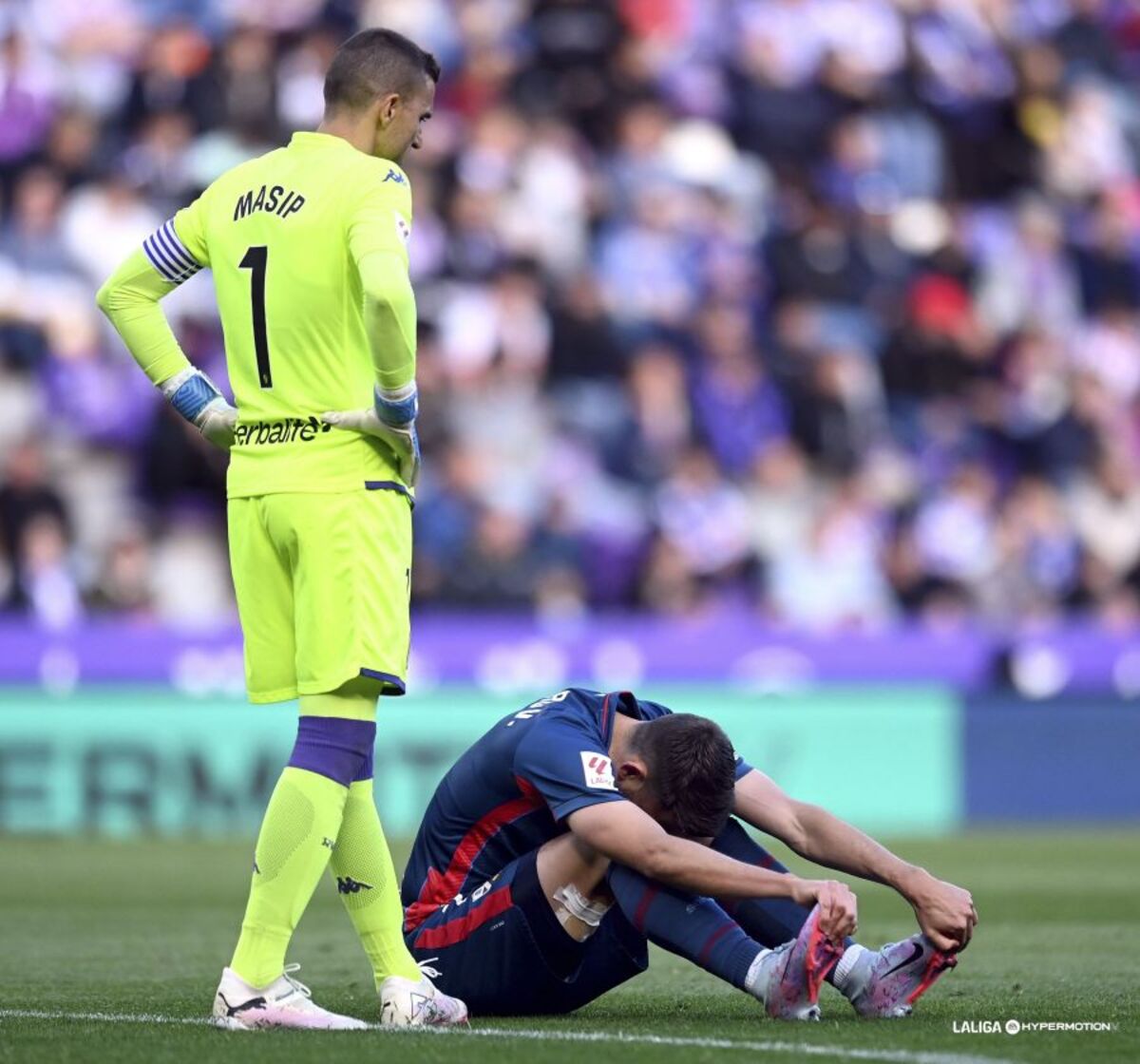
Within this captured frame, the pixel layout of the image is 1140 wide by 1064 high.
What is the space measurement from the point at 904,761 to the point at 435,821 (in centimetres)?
878

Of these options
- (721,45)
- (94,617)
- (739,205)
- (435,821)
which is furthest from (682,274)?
(435,821)

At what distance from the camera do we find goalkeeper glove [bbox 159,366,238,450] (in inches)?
218

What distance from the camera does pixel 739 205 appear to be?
1661cm

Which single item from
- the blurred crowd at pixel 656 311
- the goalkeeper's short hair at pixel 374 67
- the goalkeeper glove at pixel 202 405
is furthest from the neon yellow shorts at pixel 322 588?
the blurred crowd at pixel 656 311

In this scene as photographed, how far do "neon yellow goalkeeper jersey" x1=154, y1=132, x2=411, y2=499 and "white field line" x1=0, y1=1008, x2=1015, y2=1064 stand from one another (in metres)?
1.24

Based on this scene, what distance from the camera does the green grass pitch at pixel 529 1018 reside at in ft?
15.3

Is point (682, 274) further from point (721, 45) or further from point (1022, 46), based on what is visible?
point (1022, 46)

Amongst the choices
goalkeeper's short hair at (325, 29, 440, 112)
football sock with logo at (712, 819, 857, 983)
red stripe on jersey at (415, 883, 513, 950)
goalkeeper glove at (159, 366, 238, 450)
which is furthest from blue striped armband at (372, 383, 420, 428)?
football sock with logo at (712, 819, 857, 983)

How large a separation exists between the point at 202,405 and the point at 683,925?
1724 millimetres

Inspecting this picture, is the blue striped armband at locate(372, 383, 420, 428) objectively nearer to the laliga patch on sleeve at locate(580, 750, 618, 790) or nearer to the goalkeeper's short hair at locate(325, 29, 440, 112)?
the goalkeeper's short hair at locate(325, 29, 440, 112)

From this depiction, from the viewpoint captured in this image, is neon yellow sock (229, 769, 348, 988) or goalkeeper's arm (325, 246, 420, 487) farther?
neon yellow sock (229, 769, 348, 988)

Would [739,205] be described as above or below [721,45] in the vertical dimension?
below

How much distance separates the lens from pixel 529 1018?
17.9 ft

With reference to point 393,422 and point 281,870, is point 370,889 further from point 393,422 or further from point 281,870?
point 393,422
